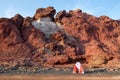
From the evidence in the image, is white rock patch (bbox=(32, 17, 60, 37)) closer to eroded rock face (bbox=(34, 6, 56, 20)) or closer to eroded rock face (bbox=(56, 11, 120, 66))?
eroded rock face (bbox=(34, 6, 56, 20))

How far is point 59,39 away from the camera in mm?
47062

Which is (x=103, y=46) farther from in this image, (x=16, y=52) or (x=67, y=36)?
(x=16, y=52)

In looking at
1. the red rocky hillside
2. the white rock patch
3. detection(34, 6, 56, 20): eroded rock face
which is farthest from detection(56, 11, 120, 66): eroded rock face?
the white rock patch

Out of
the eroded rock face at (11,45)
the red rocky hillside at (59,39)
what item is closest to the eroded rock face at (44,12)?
the red rocky hillside at (59,39)

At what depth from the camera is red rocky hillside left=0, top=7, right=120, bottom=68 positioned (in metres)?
42.4

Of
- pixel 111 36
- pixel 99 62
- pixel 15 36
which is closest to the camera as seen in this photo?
pixel 99 62

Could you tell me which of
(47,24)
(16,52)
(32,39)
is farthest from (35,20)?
(16,52)

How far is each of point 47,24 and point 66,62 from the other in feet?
34.2

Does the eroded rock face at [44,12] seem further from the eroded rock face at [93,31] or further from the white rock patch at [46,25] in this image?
the eroded rock face at [93,31]

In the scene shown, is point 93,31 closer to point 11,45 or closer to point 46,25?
point 46,25

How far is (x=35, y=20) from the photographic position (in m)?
51.4

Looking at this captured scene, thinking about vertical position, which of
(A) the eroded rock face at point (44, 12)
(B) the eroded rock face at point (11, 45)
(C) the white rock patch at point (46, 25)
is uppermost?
(A) the eroded rock face at point (44, 12)

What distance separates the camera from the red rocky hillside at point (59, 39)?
42.4 metres

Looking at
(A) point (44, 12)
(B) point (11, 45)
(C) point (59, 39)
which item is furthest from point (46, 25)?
(B) point (11, 45)
